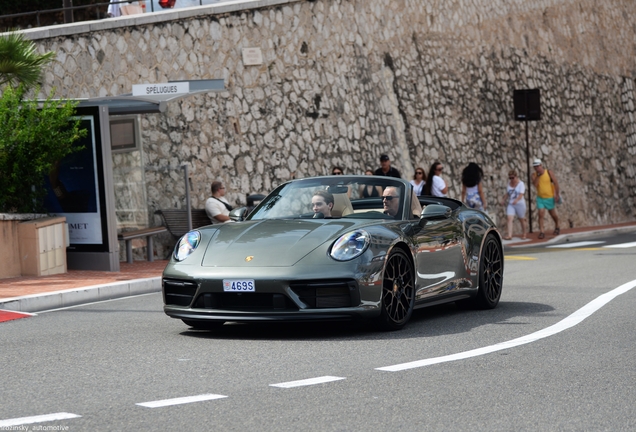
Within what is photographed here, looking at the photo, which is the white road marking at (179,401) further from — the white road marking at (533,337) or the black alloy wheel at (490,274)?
the black alloy wheel at (490,274)

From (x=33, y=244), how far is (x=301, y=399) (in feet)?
32.6

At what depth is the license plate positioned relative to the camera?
27.4ft

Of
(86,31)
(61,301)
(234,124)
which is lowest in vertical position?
(61,301)

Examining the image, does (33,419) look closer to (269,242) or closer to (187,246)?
(269,242)

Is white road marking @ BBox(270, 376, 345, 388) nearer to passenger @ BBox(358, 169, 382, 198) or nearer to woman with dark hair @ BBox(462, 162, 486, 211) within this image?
passenger @ BBox(358, 169, 382, 198)

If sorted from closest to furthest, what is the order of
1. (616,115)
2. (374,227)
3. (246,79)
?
1. (374,227)
2. (246,79)
3. (616,115)

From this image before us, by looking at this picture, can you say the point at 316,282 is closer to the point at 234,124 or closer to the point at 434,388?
the point at 434,388

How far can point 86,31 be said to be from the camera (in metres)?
21.4

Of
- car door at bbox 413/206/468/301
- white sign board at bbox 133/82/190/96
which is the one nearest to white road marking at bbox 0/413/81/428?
car door at bbox 413/206/468/301

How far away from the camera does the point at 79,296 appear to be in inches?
508

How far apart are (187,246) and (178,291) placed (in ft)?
1.57

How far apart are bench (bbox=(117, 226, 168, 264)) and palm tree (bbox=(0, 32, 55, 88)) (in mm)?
3000

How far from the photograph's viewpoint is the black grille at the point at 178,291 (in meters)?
8.66

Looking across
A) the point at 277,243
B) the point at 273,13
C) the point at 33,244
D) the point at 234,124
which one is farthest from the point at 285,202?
the point at 273,13
